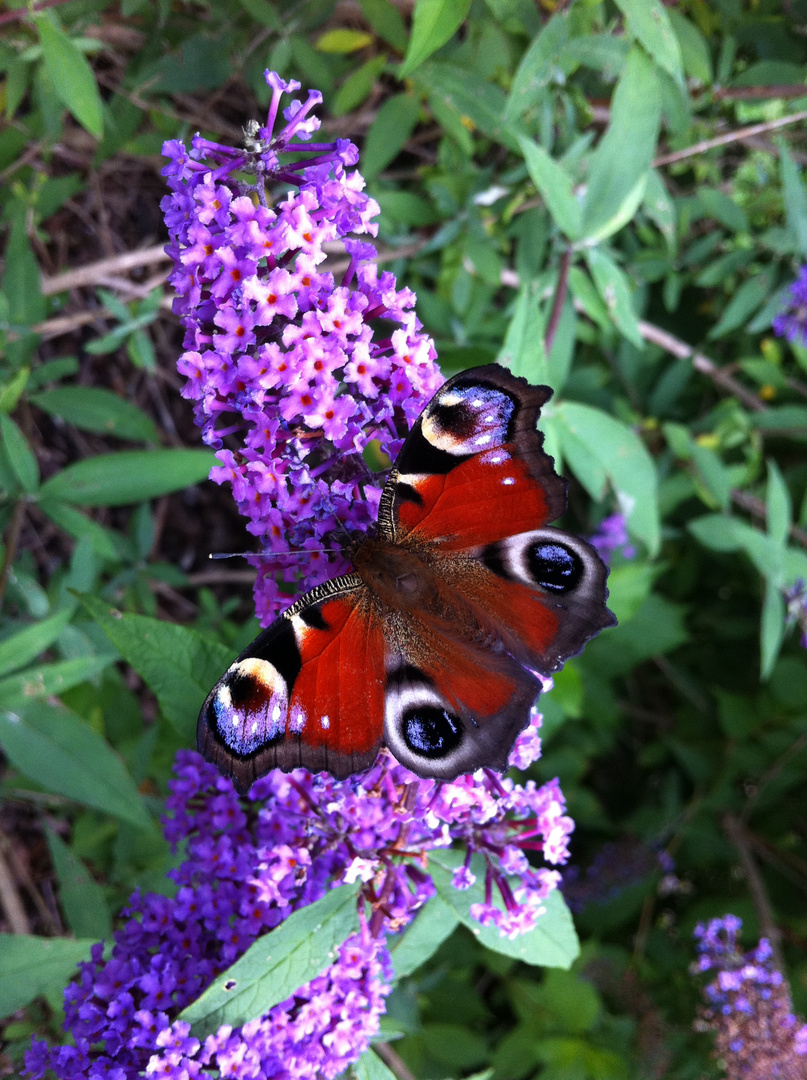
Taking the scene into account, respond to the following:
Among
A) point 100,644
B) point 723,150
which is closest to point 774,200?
point 723,150

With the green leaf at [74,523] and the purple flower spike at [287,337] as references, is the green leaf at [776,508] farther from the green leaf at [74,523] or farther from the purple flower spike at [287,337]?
the green leaf at [74,523]

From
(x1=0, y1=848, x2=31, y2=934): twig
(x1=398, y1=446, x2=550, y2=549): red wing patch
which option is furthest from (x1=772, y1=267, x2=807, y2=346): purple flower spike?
(x1=0, y1=848, x2=31, y2=934): twig

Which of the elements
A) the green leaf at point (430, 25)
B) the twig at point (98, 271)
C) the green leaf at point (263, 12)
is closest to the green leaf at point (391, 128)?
the green leaf at point (263, 12)

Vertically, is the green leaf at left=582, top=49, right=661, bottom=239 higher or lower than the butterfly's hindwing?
higher

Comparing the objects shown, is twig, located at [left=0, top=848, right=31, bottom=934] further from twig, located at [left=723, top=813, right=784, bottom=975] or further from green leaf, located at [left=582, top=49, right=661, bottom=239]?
green leaf, located at [left=582, top=49, right=661, bottom=239]

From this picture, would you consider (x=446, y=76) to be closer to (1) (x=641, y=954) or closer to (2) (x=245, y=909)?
(2) (x=245, y=909)

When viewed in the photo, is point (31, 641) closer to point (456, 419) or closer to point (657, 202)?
point (456, 419)
